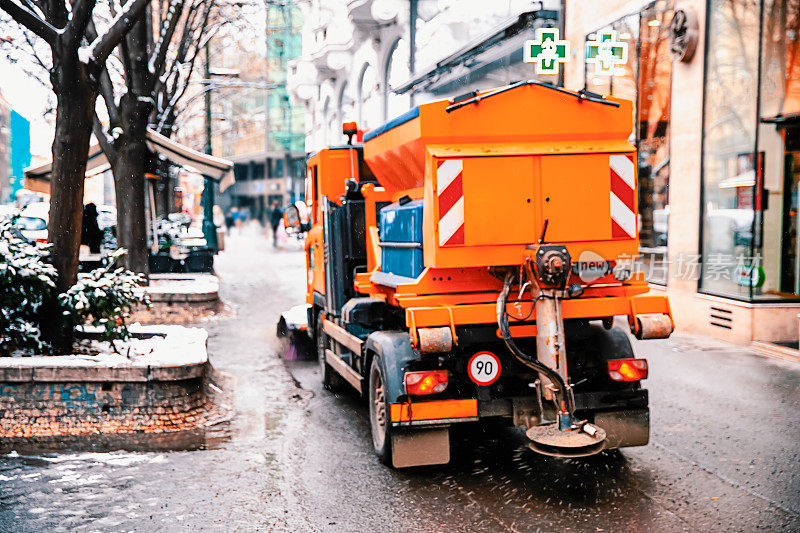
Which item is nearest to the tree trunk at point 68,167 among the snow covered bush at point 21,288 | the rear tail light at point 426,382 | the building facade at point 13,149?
the snow covered bush at point 21,288

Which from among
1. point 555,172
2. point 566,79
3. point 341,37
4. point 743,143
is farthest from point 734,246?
point 341,37

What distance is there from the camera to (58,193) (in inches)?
318

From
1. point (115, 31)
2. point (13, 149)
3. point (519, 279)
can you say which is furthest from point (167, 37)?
point (519, 279)

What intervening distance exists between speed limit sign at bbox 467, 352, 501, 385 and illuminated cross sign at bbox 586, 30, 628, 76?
34.2 ft

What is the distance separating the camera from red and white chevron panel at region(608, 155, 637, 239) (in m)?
5.56

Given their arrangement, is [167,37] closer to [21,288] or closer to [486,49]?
[486,49]

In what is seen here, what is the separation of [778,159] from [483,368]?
25.7 ft

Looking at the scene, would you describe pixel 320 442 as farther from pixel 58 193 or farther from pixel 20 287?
pixel 58 193

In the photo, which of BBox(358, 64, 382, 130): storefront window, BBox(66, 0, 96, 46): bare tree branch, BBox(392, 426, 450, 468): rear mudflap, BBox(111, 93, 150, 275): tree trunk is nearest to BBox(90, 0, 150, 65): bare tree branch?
BBox(66, 0, 96, 46): bare tree branch

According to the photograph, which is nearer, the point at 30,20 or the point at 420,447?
the point at 420,447

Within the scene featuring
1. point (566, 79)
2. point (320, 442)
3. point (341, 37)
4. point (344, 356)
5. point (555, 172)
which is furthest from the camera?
point (341, 37)

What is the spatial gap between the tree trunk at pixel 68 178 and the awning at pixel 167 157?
9631mm

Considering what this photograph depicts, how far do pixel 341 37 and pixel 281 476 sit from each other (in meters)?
27.5

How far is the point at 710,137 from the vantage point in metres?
12.1
